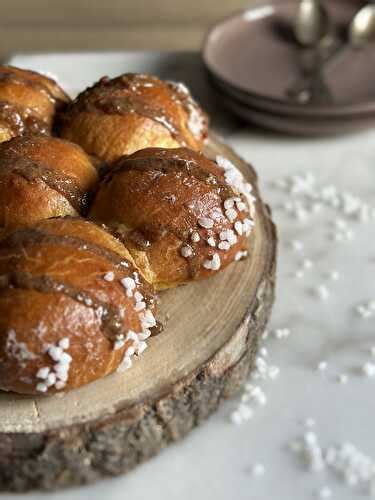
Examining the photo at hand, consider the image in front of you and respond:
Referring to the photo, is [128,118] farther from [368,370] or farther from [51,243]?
[368,370]

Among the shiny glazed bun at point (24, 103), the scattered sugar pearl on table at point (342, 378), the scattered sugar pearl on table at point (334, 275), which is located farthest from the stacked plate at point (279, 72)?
the scattered sugar pearl on table at point (342, 378)

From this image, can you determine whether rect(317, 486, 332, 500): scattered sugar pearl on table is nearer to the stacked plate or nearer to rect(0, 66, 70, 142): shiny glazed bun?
rect(0, 66, 70, 142): shiny glazed bun

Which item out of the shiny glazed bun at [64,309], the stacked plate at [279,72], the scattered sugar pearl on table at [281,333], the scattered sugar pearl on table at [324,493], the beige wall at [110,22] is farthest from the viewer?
the beige wall at [110,22]

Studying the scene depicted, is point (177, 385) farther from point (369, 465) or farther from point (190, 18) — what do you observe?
point (190, 18)

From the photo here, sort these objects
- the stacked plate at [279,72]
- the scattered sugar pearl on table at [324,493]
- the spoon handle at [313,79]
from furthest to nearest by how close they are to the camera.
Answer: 1. the spoon handle at [313,79]
2. the stacked plate at [279,72]
3. the scattered sugar pearl on table at [324,493]

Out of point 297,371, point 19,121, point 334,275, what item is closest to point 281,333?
point 297,371

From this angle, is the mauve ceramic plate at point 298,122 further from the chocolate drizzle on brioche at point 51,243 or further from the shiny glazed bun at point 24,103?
the chocolate drizzle on brioche at point 51,243
